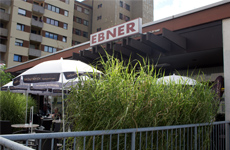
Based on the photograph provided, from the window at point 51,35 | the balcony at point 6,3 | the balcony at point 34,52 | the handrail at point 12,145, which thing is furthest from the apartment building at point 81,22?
the handrail at point 12,145

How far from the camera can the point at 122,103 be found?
8.83ft

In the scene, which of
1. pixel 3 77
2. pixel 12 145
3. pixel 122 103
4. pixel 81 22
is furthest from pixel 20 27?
pixel 12 145

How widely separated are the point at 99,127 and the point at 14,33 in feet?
124

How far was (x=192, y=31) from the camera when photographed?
8977 millimetres

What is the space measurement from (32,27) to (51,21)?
3.56m

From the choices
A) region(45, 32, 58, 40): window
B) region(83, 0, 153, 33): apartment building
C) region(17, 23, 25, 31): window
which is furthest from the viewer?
region(83, 0, 153, 33): apartment building

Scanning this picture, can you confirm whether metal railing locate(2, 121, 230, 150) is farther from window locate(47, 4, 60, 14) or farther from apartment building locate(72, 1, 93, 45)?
apartment building locate(72, 1, 93, 45)

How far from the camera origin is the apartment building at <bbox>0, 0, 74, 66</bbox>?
3622 cm

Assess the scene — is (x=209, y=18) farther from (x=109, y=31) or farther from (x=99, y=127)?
(x=99, y=127)

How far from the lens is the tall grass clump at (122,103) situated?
2.59 meters

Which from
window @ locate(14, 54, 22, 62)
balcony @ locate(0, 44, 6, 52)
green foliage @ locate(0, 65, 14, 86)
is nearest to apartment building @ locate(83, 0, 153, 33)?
window @ locate(14, 54, 22, 62)

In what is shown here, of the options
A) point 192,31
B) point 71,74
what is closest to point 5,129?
point 71,74

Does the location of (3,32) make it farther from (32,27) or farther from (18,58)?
(32,27)

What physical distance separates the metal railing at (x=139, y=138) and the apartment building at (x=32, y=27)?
1371 inches
